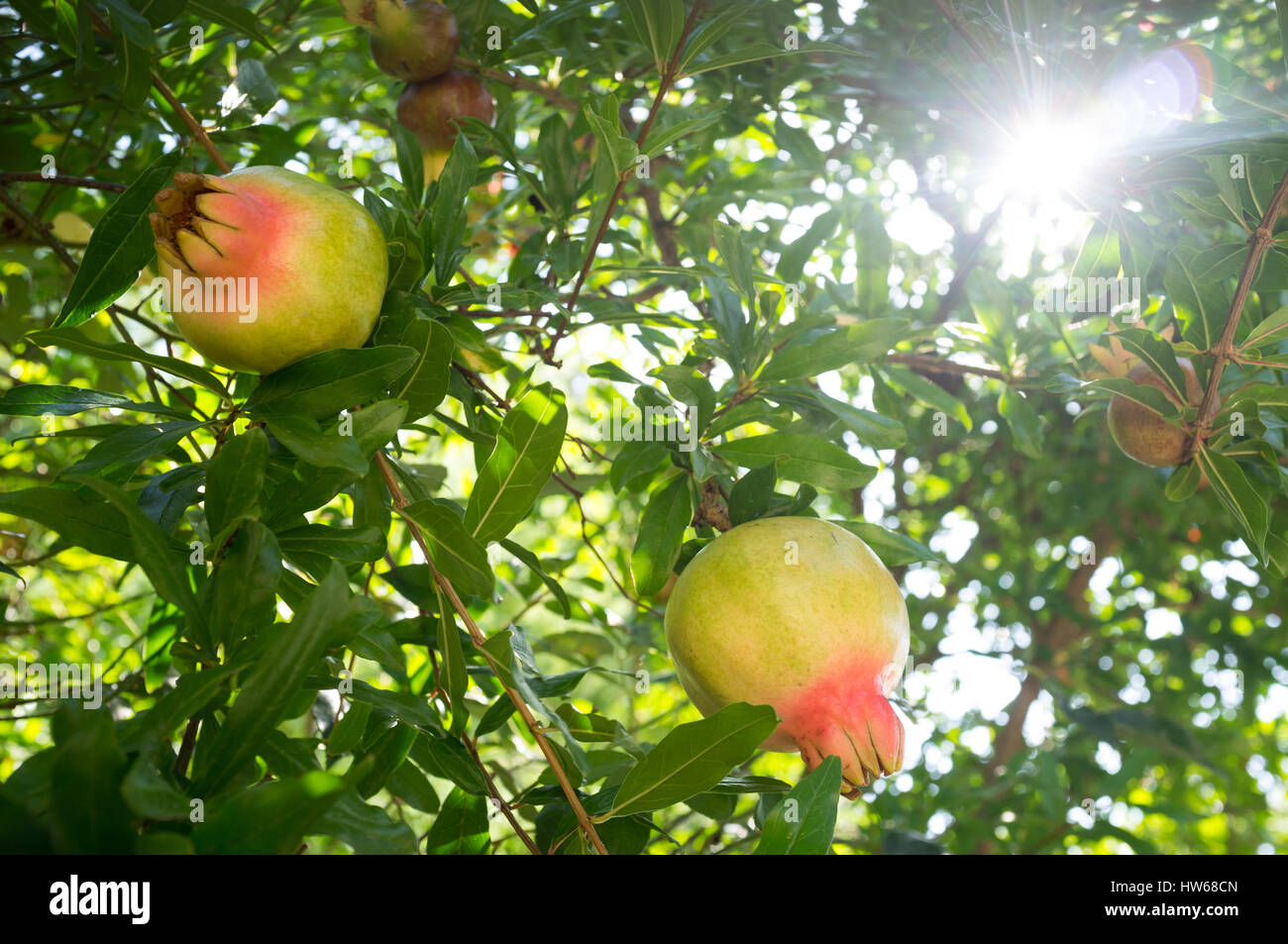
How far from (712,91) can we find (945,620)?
217cm

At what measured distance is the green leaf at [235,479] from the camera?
789 millimetres

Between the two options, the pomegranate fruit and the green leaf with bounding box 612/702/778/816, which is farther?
the pomegranate fruit

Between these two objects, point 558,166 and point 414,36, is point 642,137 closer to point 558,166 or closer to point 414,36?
point 558,166

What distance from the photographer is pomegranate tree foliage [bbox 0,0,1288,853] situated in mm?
791

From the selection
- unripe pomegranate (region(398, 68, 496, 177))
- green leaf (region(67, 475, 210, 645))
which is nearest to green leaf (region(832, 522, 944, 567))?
green leaf (region(67, 475, 210, 645))

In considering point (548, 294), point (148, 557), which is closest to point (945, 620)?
point (548, 294)

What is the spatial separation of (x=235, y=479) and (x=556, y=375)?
179 centimetres

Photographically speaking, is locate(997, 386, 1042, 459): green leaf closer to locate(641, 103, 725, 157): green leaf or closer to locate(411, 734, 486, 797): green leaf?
locate(641, 103, 725, 157): green leaf

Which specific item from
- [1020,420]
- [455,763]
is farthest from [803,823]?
[1020,420]

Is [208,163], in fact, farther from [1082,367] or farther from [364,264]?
[1082,367]

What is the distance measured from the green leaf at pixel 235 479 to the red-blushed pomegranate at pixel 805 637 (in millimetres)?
441

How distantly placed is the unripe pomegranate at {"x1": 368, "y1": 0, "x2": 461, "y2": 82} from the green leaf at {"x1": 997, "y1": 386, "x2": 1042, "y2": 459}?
1.15 m

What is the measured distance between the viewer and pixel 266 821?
0.56m

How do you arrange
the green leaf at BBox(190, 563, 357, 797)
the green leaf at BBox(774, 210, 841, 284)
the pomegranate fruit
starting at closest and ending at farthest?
the green leaf at BBox(190, 563, 357, 797) → the pomegranate fruit → the green leaf at BBox(774, 210, 841, 284)
